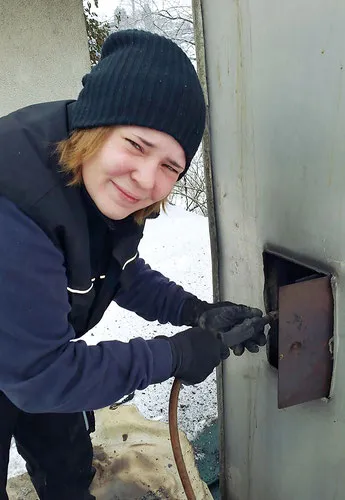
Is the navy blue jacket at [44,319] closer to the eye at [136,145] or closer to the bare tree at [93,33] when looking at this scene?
the eye at [136,145]

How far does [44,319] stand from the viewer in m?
0.93

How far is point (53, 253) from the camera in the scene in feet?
3.05

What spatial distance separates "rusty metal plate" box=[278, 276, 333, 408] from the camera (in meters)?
1.03

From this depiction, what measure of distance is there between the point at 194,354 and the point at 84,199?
1.47 ft

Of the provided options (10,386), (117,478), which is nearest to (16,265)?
(10,386)

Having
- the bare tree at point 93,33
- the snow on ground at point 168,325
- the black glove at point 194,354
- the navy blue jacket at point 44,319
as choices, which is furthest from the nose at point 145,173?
the bare tree at point 93,33

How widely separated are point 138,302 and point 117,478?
2.74ft

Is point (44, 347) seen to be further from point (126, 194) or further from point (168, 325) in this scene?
point (168, 325)

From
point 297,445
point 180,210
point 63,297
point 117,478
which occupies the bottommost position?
point 180,210

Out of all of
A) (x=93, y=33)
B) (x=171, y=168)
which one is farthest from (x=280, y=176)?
(x=93, y=33)

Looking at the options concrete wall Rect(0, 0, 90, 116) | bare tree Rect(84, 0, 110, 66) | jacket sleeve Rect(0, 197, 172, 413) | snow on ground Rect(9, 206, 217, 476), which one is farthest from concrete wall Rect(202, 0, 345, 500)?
bare tree Rect(84, 0, 110, 66)

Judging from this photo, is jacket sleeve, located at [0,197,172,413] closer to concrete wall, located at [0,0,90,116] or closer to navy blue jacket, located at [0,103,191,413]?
navy blue jacket, located at [0,103,191,413]

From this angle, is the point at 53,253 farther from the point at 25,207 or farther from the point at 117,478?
the point at 117,478

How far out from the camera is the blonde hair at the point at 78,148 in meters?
0.93
